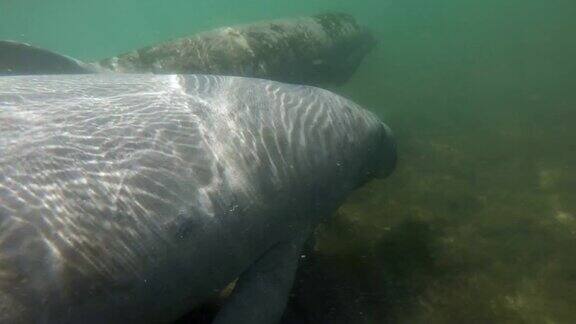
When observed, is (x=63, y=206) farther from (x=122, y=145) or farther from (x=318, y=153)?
(x=318, y=153)

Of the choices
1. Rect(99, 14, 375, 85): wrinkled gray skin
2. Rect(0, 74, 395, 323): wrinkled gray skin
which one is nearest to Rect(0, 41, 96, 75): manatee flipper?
Rect(99, 14, 375, 85): wrinkled gray skin

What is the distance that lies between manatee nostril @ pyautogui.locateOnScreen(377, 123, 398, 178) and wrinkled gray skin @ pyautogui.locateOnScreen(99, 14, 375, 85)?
4494 millimetres

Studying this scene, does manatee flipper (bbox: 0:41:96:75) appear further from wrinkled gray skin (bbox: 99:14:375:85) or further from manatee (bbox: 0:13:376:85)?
wrinkled gray skin (bbox: 99:14:375:85)

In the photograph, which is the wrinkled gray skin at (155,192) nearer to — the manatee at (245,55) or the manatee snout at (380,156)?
the manatee snout at (380,156)

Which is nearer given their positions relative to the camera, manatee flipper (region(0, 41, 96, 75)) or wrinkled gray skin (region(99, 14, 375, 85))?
manatee flipper (region(0, 41, 96, 75))

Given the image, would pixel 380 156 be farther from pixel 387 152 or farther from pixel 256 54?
pixel 256 54

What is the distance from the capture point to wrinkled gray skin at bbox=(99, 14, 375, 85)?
33.7 ft

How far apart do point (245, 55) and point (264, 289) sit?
7631 mm

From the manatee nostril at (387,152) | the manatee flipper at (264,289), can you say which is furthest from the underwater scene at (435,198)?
the manatee nostril at (387,152)

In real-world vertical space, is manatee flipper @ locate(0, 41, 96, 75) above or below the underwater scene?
above

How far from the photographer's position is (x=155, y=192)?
146 inches

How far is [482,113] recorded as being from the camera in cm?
1485

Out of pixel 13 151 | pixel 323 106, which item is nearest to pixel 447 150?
pixel 323 106

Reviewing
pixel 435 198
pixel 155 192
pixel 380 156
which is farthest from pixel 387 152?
pixel 155 192
